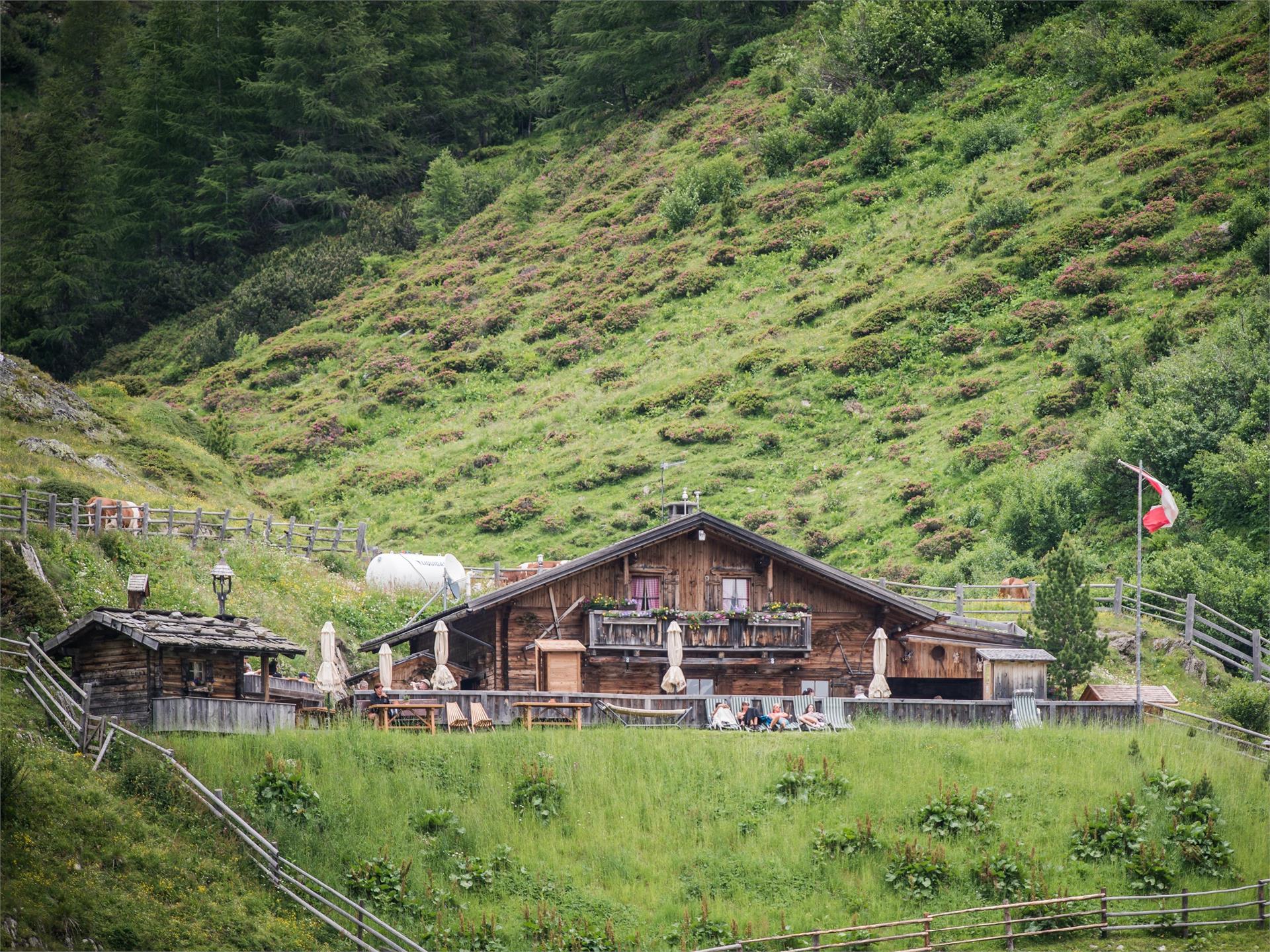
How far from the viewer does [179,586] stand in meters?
45.4

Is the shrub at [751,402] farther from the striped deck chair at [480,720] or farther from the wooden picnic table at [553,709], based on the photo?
the striped deck chair at [480,720]

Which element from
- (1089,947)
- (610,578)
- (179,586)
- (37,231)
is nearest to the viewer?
(1089,947)

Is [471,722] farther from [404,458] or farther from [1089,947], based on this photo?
[404,458]

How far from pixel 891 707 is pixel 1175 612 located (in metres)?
13.7

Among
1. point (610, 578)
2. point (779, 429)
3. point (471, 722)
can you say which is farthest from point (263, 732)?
point (779, 429)

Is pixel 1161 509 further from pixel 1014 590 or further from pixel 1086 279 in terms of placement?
pixel 1086 279

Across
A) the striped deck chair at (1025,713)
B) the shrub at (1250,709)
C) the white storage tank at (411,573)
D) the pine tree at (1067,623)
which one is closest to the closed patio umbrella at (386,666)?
the striped deck chair at (1025,713)

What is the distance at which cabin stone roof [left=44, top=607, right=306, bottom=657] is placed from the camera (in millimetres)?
32438

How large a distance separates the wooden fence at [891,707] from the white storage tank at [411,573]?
60.4 feet

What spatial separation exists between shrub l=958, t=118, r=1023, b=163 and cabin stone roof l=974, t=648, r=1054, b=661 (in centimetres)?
4894

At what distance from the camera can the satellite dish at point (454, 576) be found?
52969mm

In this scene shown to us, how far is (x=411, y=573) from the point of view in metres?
54.1

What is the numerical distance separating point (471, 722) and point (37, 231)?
290ft

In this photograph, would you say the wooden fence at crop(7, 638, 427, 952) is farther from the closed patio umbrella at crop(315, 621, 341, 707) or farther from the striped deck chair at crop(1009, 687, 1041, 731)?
the striped deck chair at crop(1009, 687, 1041, 731)
